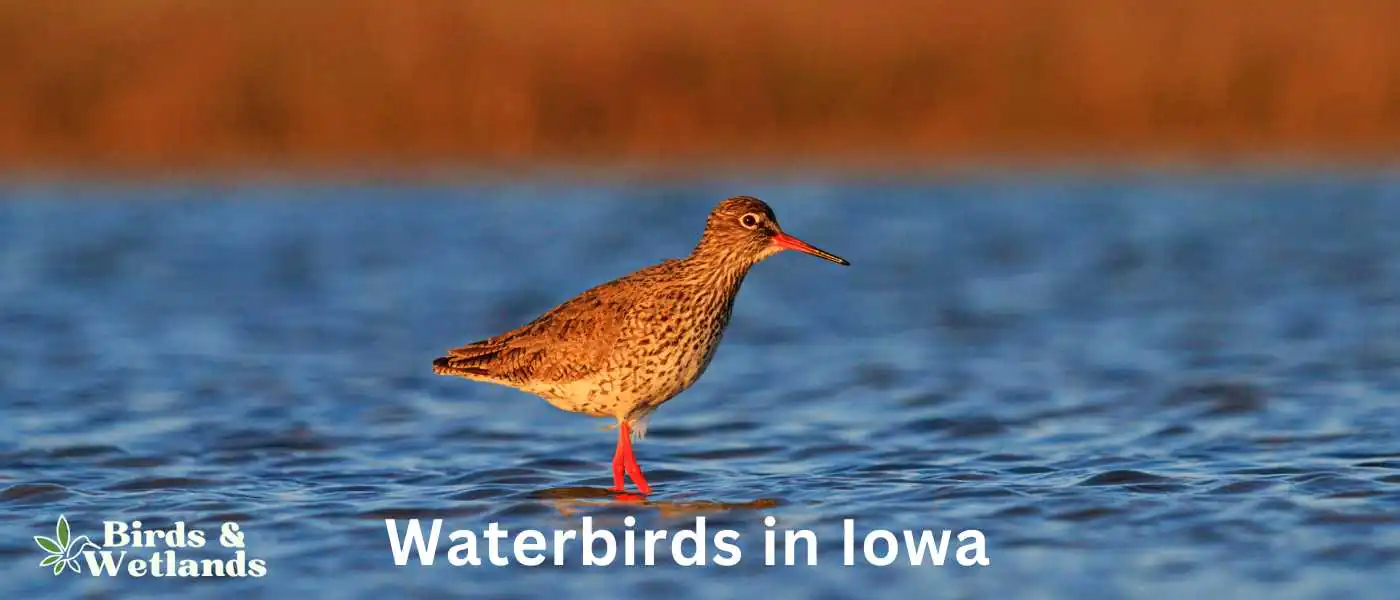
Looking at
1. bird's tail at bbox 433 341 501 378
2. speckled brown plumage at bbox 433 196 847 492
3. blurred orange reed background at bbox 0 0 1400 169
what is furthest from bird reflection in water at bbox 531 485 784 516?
blurred orange reed background at bbox 0 0 1400 169

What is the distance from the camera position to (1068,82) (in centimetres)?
2462

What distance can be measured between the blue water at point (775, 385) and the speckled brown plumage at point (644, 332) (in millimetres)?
561

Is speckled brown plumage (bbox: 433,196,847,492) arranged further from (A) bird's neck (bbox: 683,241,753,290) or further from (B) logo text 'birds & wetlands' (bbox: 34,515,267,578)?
(B) logo text 'birds & wetlands' (bbox: 34,515,267,578)

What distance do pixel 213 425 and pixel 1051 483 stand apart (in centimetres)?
526

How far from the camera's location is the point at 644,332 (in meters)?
9.74

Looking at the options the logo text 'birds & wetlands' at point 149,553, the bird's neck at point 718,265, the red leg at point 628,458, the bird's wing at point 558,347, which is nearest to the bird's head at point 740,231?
the bird's neck at point 718,265

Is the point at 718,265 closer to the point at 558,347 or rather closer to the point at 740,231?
the point at 740,231

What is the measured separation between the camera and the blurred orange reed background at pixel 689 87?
76.8 ft

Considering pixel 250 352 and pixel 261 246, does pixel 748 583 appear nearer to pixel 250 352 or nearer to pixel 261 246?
pixel 250 352

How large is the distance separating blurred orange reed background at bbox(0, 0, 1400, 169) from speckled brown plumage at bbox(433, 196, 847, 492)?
44.7 ft

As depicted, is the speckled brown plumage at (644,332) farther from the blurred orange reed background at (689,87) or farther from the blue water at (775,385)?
the blurred orange reed background at (689,87)

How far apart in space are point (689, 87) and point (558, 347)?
14.7 meters

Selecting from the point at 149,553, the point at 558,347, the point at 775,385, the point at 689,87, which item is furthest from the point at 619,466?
the point at 689,87

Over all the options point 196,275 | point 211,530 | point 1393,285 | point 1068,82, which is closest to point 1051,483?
point 211,530
